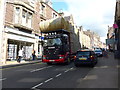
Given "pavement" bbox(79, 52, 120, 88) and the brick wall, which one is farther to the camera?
the brick wall

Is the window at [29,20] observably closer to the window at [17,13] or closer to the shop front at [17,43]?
the shop front at [17,43]

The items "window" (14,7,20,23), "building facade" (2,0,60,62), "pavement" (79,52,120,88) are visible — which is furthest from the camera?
"window" (14,7,20,23)

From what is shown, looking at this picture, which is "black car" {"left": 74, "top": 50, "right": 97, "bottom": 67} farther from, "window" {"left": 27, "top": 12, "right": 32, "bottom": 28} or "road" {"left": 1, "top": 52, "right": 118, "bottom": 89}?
"window" {"left": 27, "top": 12, "right": 32, "bottom": 28}

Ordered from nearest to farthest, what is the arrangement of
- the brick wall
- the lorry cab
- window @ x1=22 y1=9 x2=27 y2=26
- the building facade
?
the lorry cab
the building facade
the brick wall
window @ x1=22 y1=9 x2=27 y2=26

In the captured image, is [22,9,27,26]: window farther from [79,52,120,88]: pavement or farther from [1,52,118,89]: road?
[79,52,120,88]: pavement

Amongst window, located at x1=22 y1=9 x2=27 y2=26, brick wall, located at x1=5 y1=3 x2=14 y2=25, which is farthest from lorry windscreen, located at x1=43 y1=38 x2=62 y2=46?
window, located at x1=22 y1=9 x2=27 y2=26

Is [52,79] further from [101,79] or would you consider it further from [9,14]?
[9,14]

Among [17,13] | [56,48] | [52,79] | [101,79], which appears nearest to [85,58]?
[56,48]

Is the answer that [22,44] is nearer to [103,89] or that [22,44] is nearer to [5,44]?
[5,44]

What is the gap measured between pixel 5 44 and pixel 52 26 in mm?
6920

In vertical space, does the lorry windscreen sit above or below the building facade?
below

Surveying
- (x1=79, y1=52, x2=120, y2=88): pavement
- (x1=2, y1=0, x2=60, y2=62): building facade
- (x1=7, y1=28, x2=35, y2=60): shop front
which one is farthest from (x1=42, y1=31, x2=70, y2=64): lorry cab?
(x1=7, y1=28, x2=35, y2=60): shop front

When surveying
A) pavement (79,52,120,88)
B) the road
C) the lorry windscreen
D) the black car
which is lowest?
the road

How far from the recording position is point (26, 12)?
69.3 feet
